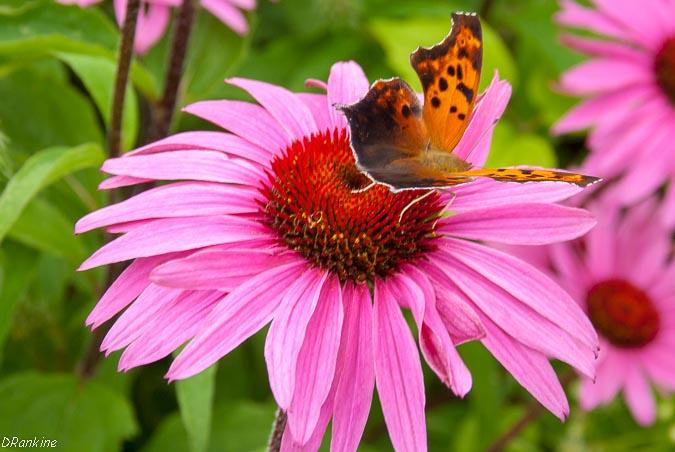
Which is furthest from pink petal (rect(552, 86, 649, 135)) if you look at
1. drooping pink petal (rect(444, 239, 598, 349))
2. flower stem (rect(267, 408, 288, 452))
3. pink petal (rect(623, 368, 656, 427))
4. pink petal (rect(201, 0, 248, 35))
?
flower stem (rect(267, 408, 288, 452))

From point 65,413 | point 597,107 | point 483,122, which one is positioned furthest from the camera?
point 597,107

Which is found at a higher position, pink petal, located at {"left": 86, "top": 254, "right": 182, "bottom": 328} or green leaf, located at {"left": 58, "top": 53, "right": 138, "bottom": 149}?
green leaf, located at {"left": 58, "top": 53, "right": 138, "bottom": 149}

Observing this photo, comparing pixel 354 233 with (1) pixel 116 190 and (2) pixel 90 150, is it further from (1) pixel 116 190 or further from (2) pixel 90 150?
(1) pixel 116 190

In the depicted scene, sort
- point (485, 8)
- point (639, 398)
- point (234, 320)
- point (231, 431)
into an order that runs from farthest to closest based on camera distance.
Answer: point (485, 8), point (639, 398), point (231, 431), point (234, 320)

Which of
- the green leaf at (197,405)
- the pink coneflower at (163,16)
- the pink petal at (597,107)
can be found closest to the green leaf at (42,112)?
the pink coneflower at (163,16)

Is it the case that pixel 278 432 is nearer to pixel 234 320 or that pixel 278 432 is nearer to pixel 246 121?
pixel 234 320

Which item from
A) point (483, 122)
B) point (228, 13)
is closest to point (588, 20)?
point (228, 13)

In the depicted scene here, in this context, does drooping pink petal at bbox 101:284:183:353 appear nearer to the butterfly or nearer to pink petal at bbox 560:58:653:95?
the butterfly
